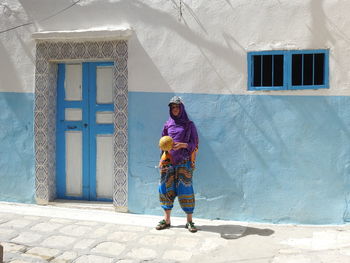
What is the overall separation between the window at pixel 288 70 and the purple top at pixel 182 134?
972 millimetres

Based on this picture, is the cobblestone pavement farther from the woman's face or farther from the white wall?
the white wall

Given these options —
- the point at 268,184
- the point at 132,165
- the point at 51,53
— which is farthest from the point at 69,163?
the point at 268,184

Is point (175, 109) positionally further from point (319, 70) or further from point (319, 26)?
point (319, 26)

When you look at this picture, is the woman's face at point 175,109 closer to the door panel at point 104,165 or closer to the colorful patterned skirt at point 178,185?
the colorful patterned skirt at point 178,185

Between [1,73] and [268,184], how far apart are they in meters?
4.14

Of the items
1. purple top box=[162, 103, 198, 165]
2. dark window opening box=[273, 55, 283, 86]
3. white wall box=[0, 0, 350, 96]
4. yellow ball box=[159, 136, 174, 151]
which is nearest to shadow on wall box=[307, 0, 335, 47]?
white wall box=[0, 0, 350, 96]

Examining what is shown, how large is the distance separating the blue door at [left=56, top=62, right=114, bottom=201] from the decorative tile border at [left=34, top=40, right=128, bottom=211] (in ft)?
0.41

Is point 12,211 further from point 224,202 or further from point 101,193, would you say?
point 224,202

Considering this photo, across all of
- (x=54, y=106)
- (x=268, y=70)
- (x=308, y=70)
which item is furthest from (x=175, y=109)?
(x=54, y=106)

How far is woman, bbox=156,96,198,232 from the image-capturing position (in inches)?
186

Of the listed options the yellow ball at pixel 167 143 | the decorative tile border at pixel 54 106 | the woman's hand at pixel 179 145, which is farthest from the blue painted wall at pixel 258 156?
the yellow ball at pixel 167 143

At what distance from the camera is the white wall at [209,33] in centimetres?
492

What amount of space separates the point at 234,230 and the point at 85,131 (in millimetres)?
2508

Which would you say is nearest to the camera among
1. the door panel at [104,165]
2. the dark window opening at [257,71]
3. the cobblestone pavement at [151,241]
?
the cobblestone pavement at [151,241]
